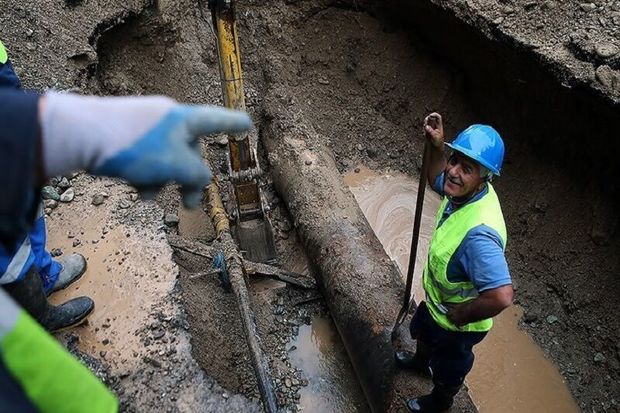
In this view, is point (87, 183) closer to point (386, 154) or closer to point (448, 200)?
point (448, 200)

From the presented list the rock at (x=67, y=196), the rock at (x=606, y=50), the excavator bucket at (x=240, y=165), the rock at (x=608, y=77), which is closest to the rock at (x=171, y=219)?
the excavator bucket at (x=240, y=165)

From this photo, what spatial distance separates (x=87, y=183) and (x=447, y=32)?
433 cm

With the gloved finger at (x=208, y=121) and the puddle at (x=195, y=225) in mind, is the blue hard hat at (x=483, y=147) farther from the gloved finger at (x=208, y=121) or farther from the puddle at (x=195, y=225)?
the puddle at (x=195, y=225)

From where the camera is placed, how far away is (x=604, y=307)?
4688 mm

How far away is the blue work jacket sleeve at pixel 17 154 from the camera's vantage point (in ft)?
3.89

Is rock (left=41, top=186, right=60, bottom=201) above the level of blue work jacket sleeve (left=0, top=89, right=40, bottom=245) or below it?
below

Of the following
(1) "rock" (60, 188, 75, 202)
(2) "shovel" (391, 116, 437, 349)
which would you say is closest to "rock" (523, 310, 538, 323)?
(2) "shovel" (391, 116, 437, 349)

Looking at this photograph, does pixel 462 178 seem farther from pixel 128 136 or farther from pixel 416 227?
pixel 128 136

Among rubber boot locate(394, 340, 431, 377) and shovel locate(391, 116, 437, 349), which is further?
rubber boot locate(394, 340, 431, 377)

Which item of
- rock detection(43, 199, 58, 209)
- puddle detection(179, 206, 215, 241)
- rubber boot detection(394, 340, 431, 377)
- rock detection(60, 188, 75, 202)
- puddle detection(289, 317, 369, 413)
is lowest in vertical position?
puddle detection(289, 317, 369, 413)

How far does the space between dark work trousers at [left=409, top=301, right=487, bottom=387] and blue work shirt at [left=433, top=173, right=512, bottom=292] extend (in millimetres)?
400

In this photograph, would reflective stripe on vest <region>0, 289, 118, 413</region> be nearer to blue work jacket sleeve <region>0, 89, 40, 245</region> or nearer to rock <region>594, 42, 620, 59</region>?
blue work jacket sleeve <region>0, 89, 40, 245</region>

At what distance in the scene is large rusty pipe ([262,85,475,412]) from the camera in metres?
3.65

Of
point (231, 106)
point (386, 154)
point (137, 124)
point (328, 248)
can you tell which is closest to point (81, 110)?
point (137, 124)
